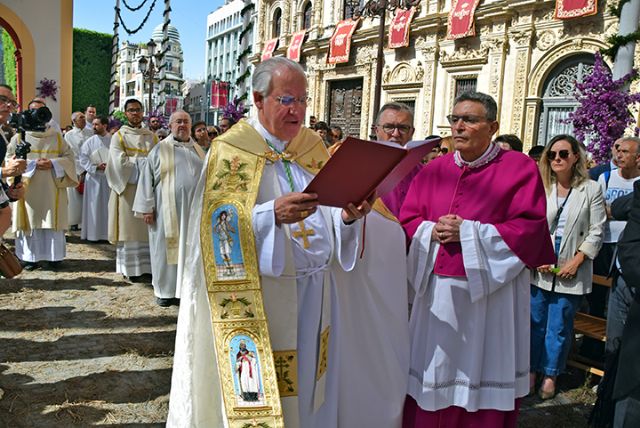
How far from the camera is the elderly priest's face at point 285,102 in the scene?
2514mm

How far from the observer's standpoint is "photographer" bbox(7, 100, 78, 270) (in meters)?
6.96

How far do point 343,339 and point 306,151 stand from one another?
1.00 m

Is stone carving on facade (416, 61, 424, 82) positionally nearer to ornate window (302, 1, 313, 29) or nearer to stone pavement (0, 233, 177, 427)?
ornate window (302, 1, 313, 29)

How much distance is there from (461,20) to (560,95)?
171 inches

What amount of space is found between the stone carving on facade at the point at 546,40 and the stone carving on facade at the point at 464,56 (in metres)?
1.87

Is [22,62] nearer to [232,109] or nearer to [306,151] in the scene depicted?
[232,109]

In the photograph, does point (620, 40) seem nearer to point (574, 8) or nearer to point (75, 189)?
point (574, 8)

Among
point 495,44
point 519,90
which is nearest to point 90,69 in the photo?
point 495,44

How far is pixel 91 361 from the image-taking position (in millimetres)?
4414

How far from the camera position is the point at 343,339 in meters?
2.81

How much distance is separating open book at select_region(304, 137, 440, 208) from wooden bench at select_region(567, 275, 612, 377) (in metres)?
2.95

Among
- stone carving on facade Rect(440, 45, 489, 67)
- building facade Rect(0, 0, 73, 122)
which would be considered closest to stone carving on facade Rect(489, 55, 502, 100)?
stone carving on facade Rect(440, 45, 489, 67)

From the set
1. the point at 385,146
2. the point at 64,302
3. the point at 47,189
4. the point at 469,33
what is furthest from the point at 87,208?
the point at 469,33

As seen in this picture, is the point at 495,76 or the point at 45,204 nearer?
the point at 45,204
